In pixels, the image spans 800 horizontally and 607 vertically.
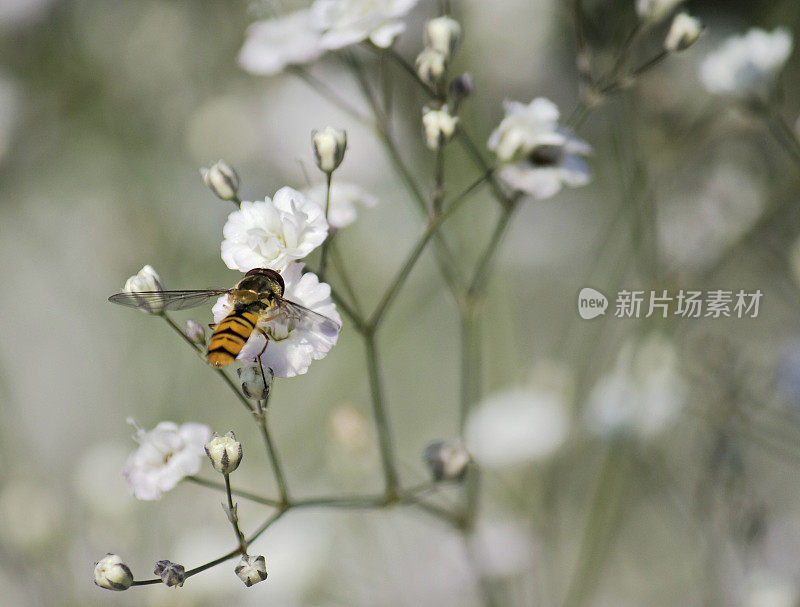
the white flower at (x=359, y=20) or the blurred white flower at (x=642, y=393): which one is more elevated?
the white flower at (x=359, y=20)

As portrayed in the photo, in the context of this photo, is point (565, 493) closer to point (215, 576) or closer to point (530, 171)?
point (215, 576)

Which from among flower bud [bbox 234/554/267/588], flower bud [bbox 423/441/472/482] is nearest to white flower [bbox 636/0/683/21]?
flower bud [bbox 423/441/472/482]

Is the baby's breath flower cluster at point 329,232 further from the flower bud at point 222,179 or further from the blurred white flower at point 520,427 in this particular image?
the blurred white flower at point 520,427

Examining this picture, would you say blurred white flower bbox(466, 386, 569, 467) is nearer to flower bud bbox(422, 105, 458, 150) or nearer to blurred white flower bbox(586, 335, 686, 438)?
blurred white flower bbox(586, 335, 686, 438)

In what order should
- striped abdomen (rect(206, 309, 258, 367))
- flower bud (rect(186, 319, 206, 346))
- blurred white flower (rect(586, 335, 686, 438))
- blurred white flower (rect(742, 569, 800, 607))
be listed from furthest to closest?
blurred white flower (rect(586, 335, 686, 438)) → blurred white flower (rect(742, 569, 800, 607)) → flower bud (rect(186, 319, 206, 346)) → striped abdomen (rect(206, 309, 258, 367))

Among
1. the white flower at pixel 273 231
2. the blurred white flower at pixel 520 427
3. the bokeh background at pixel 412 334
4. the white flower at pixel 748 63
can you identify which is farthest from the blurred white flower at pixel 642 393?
the white flower at pixel 273 231
